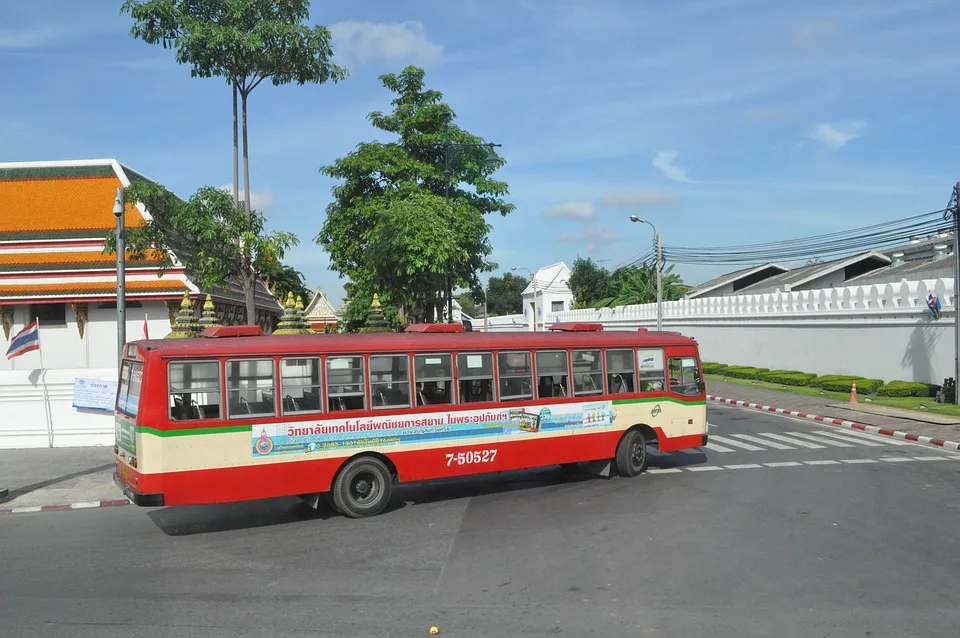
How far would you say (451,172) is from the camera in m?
35.0

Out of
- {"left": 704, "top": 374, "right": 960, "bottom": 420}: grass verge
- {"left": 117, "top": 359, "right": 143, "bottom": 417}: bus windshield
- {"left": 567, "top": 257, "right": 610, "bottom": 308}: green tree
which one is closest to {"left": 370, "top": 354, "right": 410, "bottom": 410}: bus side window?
{"left": 117, "top": 359, "right": 143, "bottom": 417}: bus windshield

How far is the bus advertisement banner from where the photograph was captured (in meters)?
11.3

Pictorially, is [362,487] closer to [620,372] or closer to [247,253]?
[620,372]

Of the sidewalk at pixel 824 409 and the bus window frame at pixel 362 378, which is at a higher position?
the bus window frame at pixel 362 378

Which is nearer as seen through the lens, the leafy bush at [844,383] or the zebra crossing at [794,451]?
the zebra crossing at [794,451]

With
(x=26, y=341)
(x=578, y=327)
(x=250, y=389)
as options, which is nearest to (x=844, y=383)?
(x=578, y=327)

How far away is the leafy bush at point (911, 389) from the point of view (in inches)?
1039

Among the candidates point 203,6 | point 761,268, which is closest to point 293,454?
point 203,6

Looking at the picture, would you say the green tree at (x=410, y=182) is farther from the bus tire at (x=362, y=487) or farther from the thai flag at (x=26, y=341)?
the bus tire at (x=362, y=487)

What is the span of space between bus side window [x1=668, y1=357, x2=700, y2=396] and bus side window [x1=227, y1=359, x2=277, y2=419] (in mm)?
7764

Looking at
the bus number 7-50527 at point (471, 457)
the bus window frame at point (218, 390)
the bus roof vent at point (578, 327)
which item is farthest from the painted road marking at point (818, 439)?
the bus window frame at point (218, 390)

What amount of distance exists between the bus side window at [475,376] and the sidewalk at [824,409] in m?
12.2

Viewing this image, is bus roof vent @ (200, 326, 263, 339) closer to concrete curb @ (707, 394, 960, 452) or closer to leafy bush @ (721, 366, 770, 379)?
concrete curb @ (707, 394, 960, 452)

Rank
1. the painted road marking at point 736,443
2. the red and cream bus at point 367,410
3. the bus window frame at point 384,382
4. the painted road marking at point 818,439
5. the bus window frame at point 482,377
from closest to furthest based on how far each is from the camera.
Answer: the red and cream bus at point 367,410
the bus window frame at point 384,382
the bus window frame at point 482,377
the painted road marking at point 736,443
the painted road marking at point 818,439
